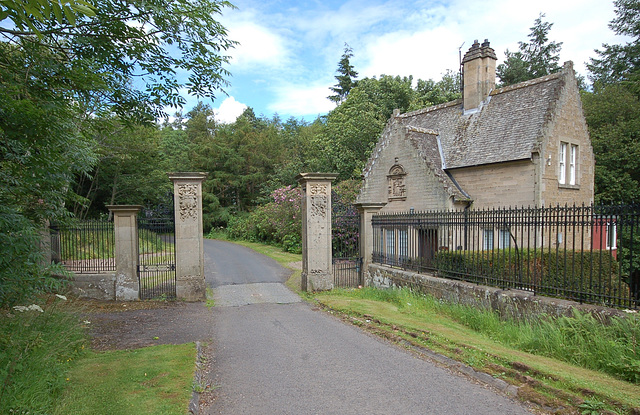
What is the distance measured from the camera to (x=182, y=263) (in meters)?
10.5

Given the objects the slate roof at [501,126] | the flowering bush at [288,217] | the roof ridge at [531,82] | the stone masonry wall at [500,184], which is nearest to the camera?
the stone masonry wall at [500,184]

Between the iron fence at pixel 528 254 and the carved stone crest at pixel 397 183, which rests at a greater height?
the carved stone crest at pixel 397 183

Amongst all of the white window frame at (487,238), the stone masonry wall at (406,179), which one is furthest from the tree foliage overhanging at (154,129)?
the white window frame at (487,238)

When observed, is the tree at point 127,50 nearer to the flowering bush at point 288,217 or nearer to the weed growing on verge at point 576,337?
the weed growing on verge at point 576,337

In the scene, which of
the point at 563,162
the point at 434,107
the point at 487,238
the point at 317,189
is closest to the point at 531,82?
the point at 563,162

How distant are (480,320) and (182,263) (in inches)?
295

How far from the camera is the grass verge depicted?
14.6 feet

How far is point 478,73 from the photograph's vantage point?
19.4m

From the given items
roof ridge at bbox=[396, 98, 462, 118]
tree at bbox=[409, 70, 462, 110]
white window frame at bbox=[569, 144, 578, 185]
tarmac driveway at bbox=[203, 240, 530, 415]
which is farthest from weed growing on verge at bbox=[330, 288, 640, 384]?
tree at bbox=[409, 70, 462, 110]

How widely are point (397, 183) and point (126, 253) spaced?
509 inches

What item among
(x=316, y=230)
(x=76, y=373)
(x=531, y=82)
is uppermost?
(x=531, y=82)

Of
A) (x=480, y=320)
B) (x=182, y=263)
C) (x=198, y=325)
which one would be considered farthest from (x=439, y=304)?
(x=182, y=263)

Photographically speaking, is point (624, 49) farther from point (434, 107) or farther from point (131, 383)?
point (131, 383)

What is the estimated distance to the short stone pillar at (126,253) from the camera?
1049cm
